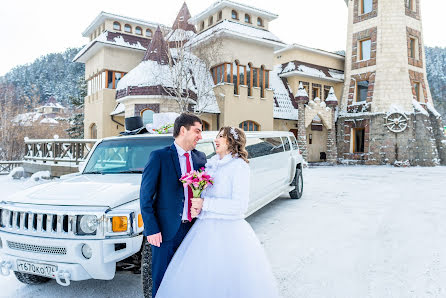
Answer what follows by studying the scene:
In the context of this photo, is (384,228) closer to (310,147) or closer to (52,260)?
(52,260)

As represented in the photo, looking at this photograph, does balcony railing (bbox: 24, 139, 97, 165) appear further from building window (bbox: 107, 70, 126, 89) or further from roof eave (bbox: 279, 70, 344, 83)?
roof eave (bbox: 279, 70, 344, 83)

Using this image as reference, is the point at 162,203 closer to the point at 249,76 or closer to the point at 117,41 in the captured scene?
the point at 249,76

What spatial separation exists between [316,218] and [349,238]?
1.38 metres

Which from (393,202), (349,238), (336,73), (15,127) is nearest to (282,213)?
(349,238)

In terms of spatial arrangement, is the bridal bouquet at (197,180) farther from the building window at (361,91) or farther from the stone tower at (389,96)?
the building window at (361,91)

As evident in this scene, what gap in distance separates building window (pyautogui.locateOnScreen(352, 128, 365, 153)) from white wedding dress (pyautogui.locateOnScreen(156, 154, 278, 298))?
933 inches

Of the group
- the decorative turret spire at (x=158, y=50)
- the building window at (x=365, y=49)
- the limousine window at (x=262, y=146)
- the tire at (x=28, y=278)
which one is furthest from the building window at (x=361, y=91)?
the tire at (x=28, y=278)

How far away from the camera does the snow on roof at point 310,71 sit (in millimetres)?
23719

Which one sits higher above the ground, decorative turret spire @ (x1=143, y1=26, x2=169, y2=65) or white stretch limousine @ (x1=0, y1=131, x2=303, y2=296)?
decorative turret spire @ (x1=143, y1=26, x2=169, y2=65)

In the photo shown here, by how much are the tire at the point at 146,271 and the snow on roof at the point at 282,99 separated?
19.9 meters

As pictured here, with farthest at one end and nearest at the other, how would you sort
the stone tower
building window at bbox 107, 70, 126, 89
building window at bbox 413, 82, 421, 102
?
building window at bbox 413, 82, 421, 102 → the stone tower → building window at bbox 107, 70, 126, 89

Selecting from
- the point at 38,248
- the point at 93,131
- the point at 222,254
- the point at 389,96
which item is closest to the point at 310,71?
the point at 389,96

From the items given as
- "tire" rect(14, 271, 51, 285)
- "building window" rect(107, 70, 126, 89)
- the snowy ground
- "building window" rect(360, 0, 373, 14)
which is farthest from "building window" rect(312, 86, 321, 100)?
"tire" rect(14, 271, 51, 285)

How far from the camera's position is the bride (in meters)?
2.49
